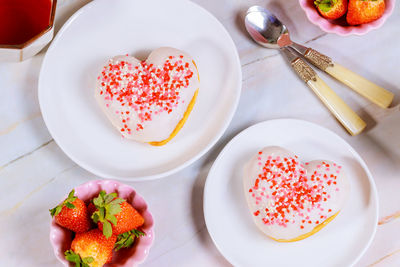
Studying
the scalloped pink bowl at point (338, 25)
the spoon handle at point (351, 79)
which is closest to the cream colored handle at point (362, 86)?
the spoon handle at point (351, 79)

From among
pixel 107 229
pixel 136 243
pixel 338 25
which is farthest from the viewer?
pixel 338 25

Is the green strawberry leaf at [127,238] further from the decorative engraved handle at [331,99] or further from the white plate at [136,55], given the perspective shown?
the decorative engraved handle at [331,99]

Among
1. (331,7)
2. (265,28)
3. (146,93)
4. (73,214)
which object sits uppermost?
(331,7)

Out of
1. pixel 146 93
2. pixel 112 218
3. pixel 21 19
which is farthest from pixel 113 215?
pixel 21 19

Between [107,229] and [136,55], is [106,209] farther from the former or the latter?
[136,55]

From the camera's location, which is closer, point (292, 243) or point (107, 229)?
point (107, 229)

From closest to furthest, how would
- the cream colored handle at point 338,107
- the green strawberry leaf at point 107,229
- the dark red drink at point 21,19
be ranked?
the green strawberry leaf at point 107,229 → the dark red drink at point 21,19 → the cream colored handle at point 338,107

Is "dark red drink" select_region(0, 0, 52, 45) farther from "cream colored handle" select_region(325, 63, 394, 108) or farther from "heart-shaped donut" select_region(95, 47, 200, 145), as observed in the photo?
"cream colored handle" select_region(325, 63, 394, 108)
